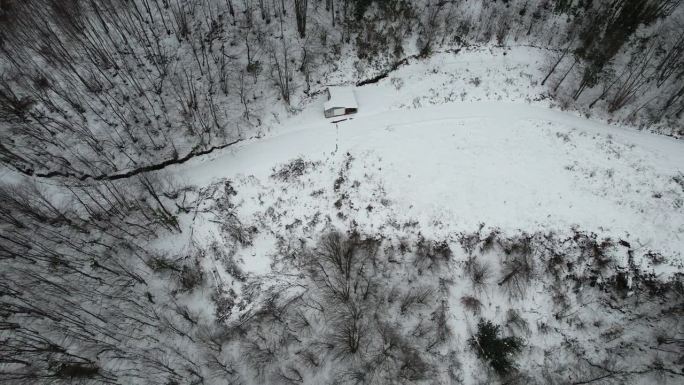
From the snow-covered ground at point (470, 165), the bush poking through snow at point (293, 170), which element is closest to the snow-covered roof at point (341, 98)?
the snow-covered ground at point (470, 165)

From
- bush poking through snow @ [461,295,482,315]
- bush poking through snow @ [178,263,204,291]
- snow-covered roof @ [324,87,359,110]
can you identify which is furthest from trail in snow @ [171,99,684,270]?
bush poking through snow @ [178,263,204,291]

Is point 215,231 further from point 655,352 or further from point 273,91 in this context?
point 655,352

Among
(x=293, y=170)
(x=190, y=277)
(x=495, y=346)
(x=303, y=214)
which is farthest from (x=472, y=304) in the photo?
(x=190, y=277)

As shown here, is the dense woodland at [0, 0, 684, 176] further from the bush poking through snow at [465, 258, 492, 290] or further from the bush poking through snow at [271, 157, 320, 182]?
the bush poking through snow at [465, 258, 492, 290]

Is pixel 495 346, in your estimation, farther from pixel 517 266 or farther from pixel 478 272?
pixel 517 266

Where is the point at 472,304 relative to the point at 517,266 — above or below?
below

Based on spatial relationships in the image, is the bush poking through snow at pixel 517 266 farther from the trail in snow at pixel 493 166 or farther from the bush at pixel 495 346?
the bush at pixel 495 346
